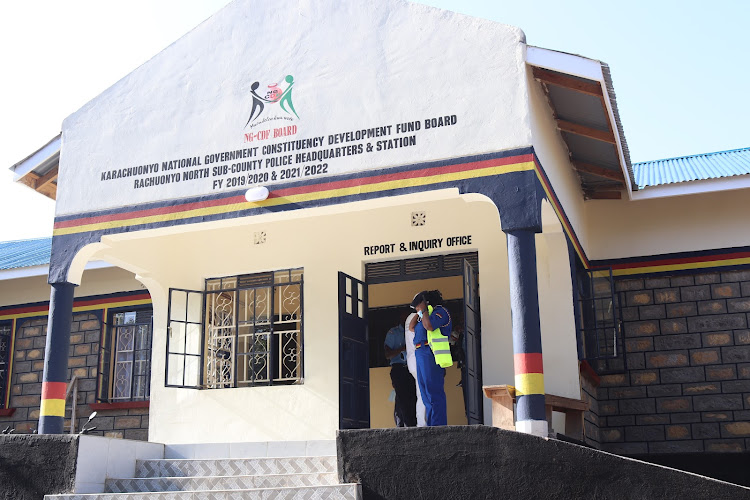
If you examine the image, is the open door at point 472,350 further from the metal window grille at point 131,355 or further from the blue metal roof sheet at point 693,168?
the metal window grille at point 131,355

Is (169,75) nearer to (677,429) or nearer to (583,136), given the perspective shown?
(583,136)

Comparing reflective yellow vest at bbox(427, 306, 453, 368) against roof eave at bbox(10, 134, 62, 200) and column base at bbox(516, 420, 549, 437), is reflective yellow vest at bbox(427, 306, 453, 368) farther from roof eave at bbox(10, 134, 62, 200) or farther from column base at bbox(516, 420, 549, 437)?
roof eave at bbox(10, 134, 62, 200)

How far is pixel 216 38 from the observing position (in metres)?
9.66

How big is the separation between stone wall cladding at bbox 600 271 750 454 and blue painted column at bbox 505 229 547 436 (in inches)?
149

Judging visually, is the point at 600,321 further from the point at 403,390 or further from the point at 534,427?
the point at 534,427

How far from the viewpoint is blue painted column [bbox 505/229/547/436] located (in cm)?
739

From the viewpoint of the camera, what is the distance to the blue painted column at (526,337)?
24.3 ft

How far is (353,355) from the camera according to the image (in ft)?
32.3

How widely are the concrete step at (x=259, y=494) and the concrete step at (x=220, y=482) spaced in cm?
43

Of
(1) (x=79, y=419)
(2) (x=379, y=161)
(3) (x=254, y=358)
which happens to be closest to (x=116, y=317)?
(1) (x=79, y=419)

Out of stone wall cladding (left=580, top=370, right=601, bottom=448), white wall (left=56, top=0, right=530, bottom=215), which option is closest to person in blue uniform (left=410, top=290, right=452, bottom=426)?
white wall (left=56, top=0, right=530, bottom=215)

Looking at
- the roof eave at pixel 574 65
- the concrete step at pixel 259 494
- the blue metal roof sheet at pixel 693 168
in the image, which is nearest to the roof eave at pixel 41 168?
the concrete step at pixel 259 494

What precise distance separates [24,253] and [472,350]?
927cm

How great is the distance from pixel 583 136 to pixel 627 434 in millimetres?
3882
